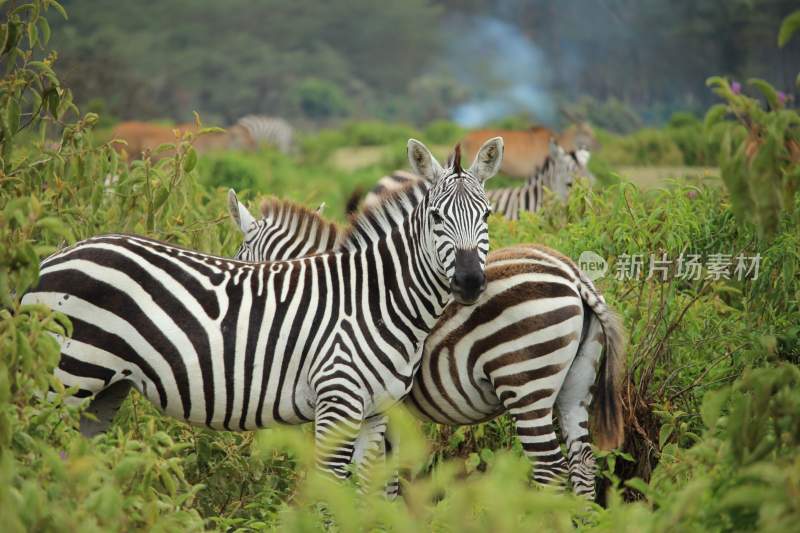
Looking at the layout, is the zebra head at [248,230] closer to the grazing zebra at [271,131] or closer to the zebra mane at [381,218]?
the zebra mane at [381,218]

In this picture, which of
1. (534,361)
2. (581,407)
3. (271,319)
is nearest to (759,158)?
(534,361)

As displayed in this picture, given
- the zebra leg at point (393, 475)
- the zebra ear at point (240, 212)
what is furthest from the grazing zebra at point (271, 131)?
the zebra leg at point (393, 475)

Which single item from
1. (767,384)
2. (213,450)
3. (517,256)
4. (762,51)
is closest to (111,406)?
(213,450)

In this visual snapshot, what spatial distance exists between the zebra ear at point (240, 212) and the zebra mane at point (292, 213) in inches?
5.6

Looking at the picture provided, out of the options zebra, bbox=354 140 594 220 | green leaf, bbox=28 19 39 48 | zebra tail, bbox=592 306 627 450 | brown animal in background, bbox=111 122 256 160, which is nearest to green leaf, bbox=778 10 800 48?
zebra tail, bbox=592 306 627 450

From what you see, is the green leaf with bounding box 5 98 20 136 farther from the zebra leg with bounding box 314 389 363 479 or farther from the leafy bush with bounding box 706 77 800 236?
the leafy bush with bounding box 706 77 800 236

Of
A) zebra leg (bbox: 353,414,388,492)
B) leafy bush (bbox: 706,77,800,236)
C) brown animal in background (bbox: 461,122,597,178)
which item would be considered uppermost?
brown animal in background (bbox: 461,122,597,178)

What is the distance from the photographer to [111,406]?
4.71m

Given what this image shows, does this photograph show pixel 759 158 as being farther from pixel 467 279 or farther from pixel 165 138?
pixel 165 138

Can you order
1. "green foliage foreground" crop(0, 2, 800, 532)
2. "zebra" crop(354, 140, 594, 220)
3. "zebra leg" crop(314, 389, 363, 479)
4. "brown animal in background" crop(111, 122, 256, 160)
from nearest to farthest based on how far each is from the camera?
1. "green foliage foreground" crop(0, 2, 800, 532)
2. "zebra leg" crop(314, 389, 363, 479)
3. "zebra" crop(354, 140, 594, 220)
4. "brown animal in background" crop(111, 122, 256, 160)

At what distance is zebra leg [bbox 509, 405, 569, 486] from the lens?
4.74 m

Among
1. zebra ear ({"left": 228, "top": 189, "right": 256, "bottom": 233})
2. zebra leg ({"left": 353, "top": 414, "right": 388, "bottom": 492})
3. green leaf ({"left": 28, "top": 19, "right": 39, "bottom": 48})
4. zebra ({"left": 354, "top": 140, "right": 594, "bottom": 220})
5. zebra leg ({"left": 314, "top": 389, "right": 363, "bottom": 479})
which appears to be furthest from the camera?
zebra ({"left": 354, "top": 140, "right": 594, "bottom": 220})

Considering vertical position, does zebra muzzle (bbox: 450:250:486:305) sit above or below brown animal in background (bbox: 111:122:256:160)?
below

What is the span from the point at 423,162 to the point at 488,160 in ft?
1.06
